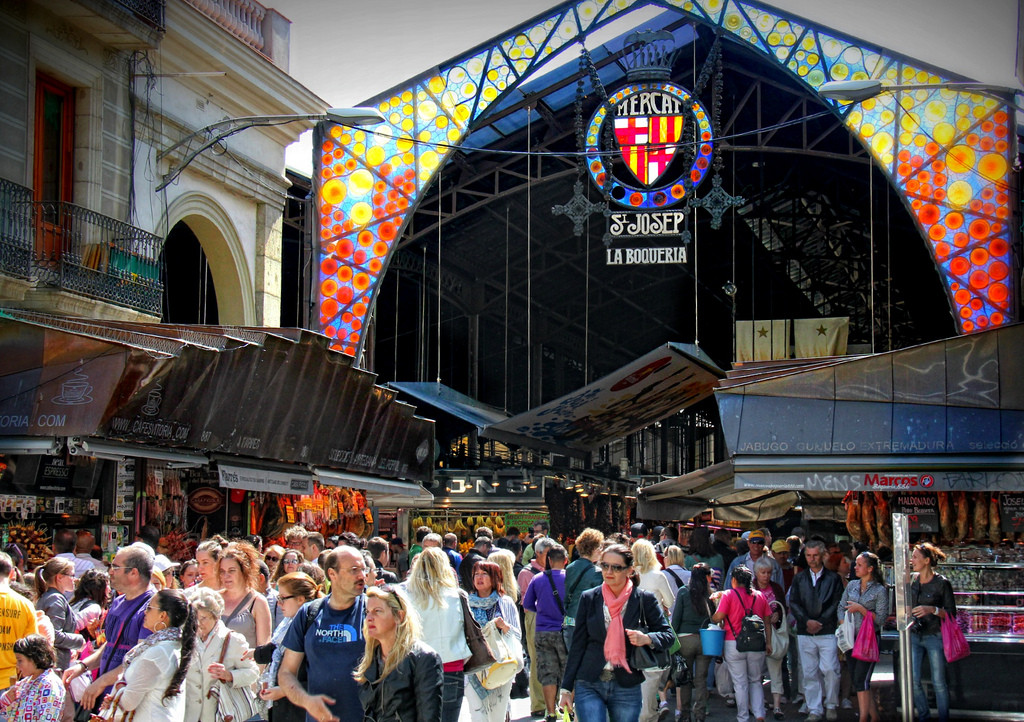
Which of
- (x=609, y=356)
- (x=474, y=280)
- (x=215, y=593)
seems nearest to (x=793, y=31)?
(x=474, y=280)

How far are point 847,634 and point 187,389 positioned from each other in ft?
22.7

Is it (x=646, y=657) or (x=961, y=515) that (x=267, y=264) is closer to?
(x=961, y=515)

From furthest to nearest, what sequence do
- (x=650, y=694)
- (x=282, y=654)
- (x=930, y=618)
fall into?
(x=930, y=618) < (x=650, y=694) < (x=282, y=654)

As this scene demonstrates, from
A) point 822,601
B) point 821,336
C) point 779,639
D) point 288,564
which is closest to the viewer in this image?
point 288,564

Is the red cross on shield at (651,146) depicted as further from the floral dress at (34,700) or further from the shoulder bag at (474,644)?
the floral dress at (34,700)

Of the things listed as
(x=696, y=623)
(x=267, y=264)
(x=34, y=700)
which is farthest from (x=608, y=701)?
(x=267, y=264)

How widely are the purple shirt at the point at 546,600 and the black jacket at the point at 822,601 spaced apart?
7.68ft

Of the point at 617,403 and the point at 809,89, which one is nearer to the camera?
the point at 809,89

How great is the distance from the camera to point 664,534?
16312 mm

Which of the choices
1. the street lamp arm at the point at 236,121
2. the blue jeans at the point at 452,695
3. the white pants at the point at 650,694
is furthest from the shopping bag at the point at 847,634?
the street lamp arm at the point at 236,121

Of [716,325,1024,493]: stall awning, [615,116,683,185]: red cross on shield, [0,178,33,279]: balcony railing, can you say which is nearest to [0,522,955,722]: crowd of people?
[716,325,1024,493]: stall awning

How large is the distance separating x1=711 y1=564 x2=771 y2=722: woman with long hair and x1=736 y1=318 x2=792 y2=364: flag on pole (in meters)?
16.7

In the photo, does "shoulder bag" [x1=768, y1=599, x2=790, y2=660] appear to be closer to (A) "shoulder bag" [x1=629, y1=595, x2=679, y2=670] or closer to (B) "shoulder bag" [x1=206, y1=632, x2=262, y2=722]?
(A) "shoulder bag" [x1=629, y1=595, x2=679, y2=670]

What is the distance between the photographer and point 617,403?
25.2m
